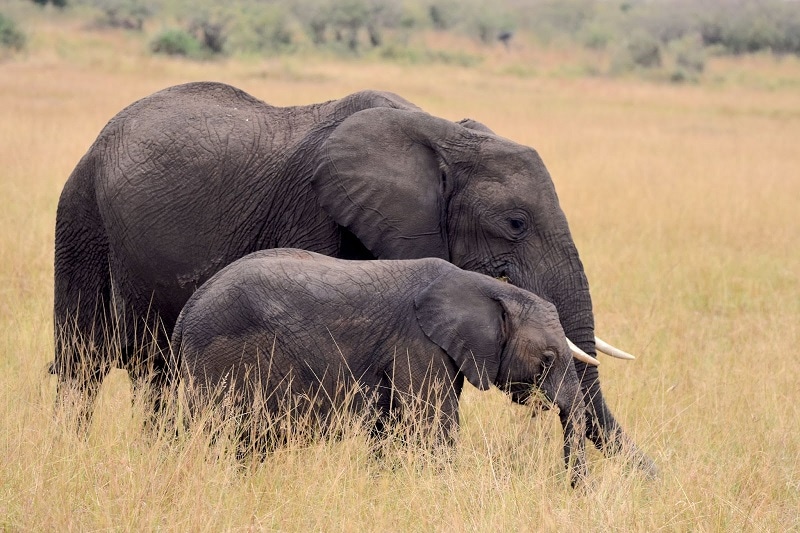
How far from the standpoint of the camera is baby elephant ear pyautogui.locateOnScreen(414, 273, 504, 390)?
15.5 feet

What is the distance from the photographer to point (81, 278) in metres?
6.14

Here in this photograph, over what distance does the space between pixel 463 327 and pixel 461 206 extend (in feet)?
2.65

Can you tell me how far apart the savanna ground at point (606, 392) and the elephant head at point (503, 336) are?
0.29 meters

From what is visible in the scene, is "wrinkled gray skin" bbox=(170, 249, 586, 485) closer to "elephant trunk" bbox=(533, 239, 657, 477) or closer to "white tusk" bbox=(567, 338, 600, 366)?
"white tusk" bbox=(567, 338, 600, 366)

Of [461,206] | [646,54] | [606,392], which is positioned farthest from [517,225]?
[646,54]

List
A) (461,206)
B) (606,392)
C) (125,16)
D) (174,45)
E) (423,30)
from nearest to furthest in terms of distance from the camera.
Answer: (461,206) → (606,392) → (174,45) → (125,16) → (423,30)

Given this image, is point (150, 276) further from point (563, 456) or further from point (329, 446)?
point (563, 456)

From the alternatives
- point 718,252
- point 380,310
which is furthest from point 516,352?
point 718,252

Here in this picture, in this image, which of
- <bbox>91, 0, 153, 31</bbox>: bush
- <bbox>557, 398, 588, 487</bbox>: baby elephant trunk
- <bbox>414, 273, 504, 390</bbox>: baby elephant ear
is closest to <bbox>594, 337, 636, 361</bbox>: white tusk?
<bbox>557, 398, 588, 487</bbox>: baby elephant trunk

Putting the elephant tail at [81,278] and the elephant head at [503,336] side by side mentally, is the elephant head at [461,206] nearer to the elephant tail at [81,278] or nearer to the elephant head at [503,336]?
the elephant head at [503,336]

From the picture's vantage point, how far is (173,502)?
14.0ft

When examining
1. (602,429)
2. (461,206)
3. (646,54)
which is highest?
(461,206)

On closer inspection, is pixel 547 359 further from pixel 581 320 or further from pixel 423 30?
pixel 423 30

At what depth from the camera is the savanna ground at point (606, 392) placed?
173 inches
